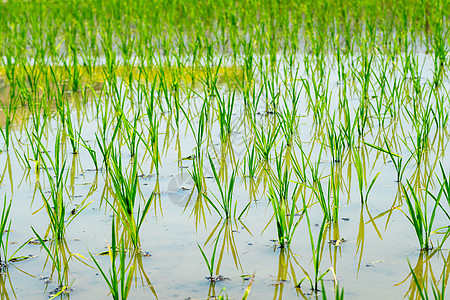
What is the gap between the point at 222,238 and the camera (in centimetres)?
211

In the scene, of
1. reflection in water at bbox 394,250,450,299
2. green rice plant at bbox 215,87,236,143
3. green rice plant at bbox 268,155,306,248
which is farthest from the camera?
green rice plant at bbox 215,87,236,143

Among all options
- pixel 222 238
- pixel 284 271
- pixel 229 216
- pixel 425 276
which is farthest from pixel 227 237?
pixel 425 276

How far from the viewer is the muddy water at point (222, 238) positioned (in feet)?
5.90

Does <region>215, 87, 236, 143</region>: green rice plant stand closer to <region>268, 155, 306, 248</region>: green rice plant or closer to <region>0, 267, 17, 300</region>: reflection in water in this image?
<region>268, 155, 306, 248</region>: green rice plant

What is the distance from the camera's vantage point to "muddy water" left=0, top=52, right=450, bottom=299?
180cm

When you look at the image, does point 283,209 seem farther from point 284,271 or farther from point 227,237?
point 227,237

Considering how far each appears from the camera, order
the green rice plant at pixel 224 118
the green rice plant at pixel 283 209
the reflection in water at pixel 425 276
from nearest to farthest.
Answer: the reflection in water at pixel 425 276, the green rice plant at pixel 283 209, the green rice plant at pixel 224 118

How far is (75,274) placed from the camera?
1890mm

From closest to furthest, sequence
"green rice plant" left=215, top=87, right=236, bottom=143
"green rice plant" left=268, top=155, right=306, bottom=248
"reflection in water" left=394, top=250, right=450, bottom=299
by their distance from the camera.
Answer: "reflection in water" left=394, top=250, right=450, bottom=299, "green rice plant" left=268, top=155, right=306, bottom=248, "green rice plant" left=215, top=87, right=236, bottom=143

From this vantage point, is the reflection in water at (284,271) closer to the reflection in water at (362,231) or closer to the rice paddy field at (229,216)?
the rice paddy field at (229,216)

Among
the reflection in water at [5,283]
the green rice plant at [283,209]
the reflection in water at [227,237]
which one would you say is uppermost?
the green rice plant at [283,209]

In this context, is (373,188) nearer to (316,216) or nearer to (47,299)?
(316,216)

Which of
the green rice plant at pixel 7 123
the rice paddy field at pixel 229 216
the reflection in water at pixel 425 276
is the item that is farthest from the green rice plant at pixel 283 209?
the green rice plant at pixel 7 123

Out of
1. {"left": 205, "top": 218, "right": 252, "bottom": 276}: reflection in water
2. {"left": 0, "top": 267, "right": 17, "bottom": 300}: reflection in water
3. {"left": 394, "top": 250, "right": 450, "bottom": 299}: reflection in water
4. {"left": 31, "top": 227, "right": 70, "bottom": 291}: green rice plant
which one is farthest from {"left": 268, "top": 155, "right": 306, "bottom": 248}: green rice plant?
{"left": 0, "top": 267, "right": 17, "bottom": 300}: reflection in water
